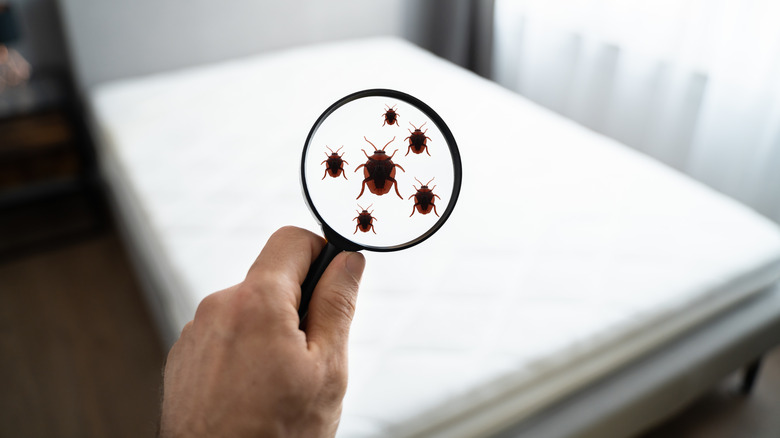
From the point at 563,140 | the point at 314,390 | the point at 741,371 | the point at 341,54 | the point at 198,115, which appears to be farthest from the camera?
the point at 341,54

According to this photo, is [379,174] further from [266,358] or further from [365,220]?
[266,358]

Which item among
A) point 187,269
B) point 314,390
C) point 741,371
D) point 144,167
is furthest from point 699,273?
point 144,167

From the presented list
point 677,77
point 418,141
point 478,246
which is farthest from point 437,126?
point 677,77

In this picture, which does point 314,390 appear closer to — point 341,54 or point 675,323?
point 675,323

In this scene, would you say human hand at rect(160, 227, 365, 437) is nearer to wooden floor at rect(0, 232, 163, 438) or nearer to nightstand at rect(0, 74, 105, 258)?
wooden floor at rect(0, 232, 163, 438)

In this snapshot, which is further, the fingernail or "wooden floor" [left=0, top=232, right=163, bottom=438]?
"wooden floor" [left=0, top=232, right=163, bottom=438]

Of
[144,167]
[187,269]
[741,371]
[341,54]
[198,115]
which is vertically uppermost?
[341,54]

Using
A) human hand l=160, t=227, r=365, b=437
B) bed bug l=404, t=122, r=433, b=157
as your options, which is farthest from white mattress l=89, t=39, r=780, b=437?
bed bug l=404, t=122, r=433, b=157
